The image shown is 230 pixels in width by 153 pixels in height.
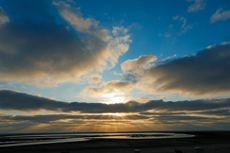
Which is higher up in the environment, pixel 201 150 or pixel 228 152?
pixel 201 150

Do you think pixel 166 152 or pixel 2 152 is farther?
pixel 2 152

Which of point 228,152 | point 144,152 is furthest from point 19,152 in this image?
point 228,152

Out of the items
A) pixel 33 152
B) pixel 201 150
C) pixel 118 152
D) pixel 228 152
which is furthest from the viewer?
pixel 33 152

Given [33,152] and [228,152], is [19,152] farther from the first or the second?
[228,152]

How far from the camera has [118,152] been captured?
30234 millimetres

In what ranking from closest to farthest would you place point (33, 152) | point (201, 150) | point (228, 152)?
point (201, 150)
point (228, 152)
point (33, 152)

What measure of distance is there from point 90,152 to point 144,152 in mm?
9863

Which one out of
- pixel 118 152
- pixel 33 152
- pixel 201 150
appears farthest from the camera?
pixel 33 152

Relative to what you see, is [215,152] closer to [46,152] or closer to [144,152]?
[144,152]

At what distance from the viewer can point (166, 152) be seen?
28.9 metres

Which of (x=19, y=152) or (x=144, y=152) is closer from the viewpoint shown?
(x=144, y=152)

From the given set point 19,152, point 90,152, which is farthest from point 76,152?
point 19,152

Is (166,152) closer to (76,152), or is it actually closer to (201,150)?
(76,152)

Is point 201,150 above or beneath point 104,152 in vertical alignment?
above
